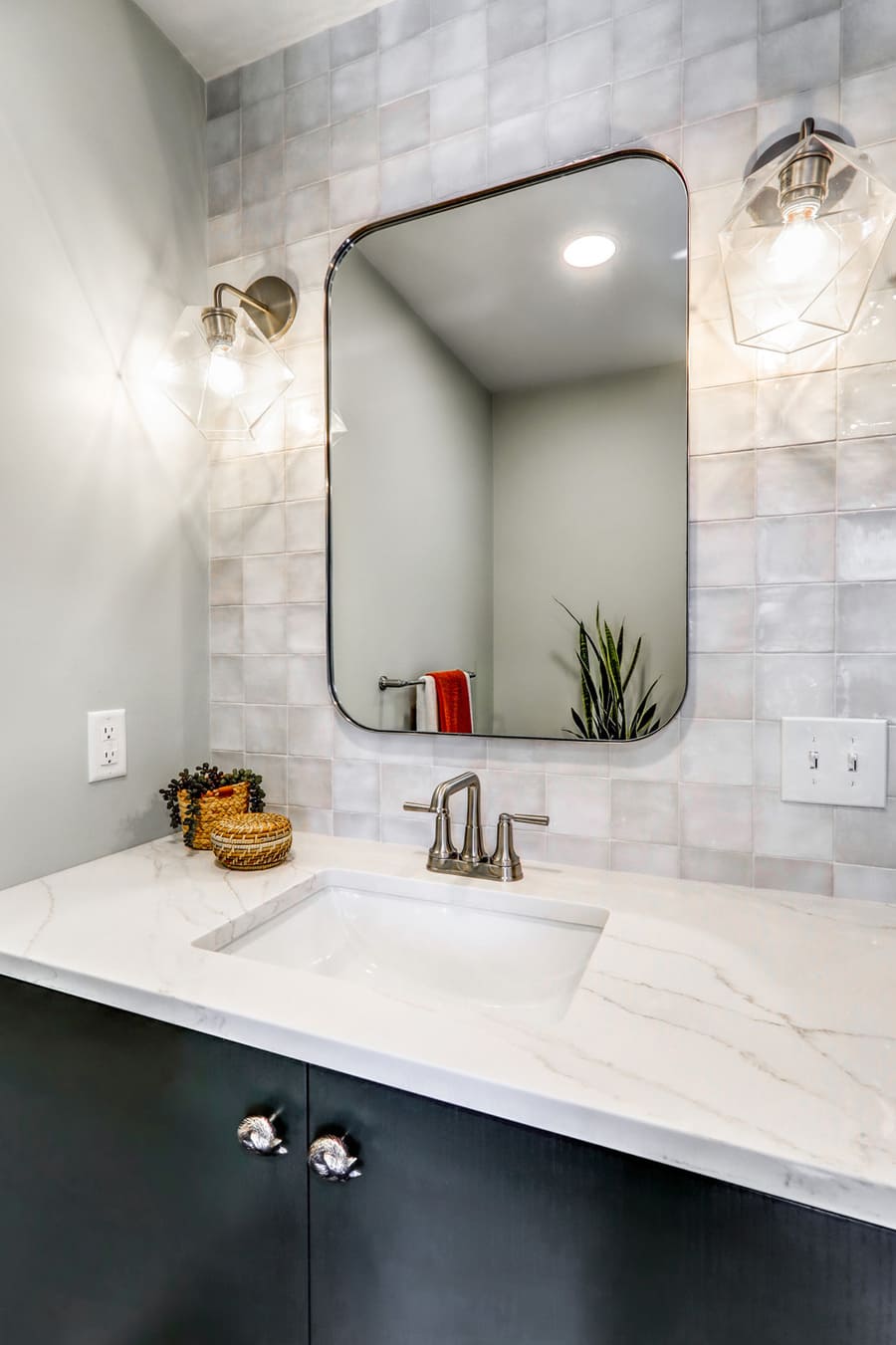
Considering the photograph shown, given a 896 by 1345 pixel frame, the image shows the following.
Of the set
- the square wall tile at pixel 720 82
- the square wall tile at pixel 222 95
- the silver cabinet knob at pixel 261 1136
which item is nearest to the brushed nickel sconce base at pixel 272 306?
the square wall tile at pixel 222 95

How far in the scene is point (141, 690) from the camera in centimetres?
131

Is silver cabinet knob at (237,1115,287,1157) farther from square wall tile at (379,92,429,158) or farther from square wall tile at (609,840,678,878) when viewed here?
square wall tile at (379,92,429,158)

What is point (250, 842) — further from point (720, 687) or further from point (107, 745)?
point (720, 687)

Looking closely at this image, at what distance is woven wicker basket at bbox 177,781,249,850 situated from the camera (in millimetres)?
1249

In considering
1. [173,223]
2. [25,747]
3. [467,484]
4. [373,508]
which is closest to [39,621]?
[25,747]

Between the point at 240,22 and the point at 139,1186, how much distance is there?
71.4 inches

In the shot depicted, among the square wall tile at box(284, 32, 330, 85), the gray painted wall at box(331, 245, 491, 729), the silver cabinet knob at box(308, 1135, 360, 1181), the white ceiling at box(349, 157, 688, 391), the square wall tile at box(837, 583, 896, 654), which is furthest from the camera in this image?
the square wall tile at box(284, 32, 330, 85)

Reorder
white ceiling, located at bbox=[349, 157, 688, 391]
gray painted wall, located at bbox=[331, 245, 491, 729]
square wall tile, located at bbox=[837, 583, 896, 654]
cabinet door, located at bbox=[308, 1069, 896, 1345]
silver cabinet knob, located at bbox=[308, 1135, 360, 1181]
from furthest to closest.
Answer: gray painted wall, located at bbox=[331, 245, 491, 729] → white ceiling, located at bbox=[349, 157, 688, 391] → square wall tile, located at bbox=[837, 583, 896, 654] → silver cabinet knob, located at bbox=[308, 1135, 360, 1181] → cabinet door, located at bbox=[308, 1069, 896, 1345]

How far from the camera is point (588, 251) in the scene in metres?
1.11

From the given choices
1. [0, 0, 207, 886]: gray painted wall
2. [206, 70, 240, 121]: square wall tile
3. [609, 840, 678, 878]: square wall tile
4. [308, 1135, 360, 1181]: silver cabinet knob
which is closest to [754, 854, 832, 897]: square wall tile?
[609, 840, 678, 878]: square wall tile

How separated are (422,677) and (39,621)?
23.8 inches

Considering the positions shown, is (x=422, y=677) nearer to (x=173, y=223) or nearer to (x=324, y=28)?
(x=173, y=223)

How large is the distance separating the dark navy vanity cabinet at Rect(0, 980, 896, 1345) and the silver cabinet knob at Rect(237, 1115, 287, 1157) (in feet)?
0.03

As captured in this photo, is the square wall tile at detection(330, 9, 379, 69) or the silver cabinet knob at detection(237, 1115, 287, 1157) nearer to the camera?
the silver cabinet knob at detection(237, 1115, 287, 1157)
